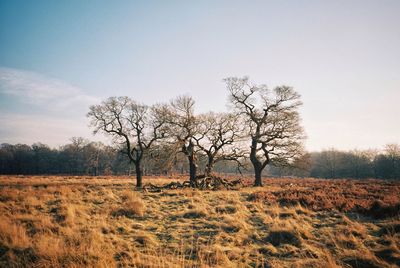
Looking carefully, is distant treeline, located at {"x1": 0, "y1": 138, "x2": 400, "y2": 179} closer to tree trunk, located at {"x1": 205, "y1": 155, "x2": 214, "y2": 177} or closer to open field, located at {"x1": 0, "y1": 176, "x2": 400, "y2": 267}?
tree trunk, located at {"x1": 205, "y1": 155, "x2": 214, "y2": 177}

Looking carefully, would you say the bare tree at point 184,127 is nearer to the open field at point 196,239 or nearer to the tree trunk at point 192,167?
the tree trunk at point 192,167

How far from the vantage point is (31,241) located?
6.45m

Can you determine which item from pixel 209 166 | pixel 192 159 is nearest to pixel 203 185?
pixel 209 166

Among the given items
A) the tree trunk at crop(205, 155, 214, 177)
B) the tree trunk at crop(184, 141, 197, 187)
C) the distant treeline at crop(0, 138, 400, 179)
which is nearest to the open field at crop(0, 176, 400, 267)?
the tree trunk at crop(184, 141, 197, 187)

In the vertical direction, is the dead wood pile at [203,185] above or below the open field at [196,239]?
below

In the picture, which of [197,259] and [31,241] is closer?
[197,259]

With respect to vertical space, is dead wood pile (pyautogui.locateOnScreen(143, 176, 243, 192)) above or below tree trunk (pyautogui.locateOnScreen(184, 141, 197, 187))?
below

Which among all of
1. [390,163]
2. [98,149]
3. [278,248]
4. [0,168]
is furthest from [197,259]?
[0,168]

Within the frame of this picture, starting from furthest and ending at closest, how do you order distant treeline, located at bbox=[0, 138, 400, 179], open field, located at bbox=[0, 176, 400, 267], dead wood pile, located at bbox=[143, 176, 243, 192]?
distant treeline, located at bbox=[0, 138, 400, 179]
dead wood pile, located at bbox=[143, 176, 243, 192]
open field, located at bbox=[0, 176, 400, 267]

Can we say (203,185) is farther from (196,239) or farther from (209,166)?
(196,239)

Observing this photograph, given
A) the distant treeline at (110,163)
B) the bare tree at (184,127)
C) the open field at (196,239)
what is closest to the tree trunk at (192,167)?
the bare tree at (184,127)

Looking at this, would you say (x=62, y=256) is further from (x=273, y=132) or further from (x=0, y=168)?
(x=0, y=168)

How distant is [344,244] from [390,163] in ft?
240

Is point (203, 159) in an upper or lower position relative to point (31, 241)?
upper
